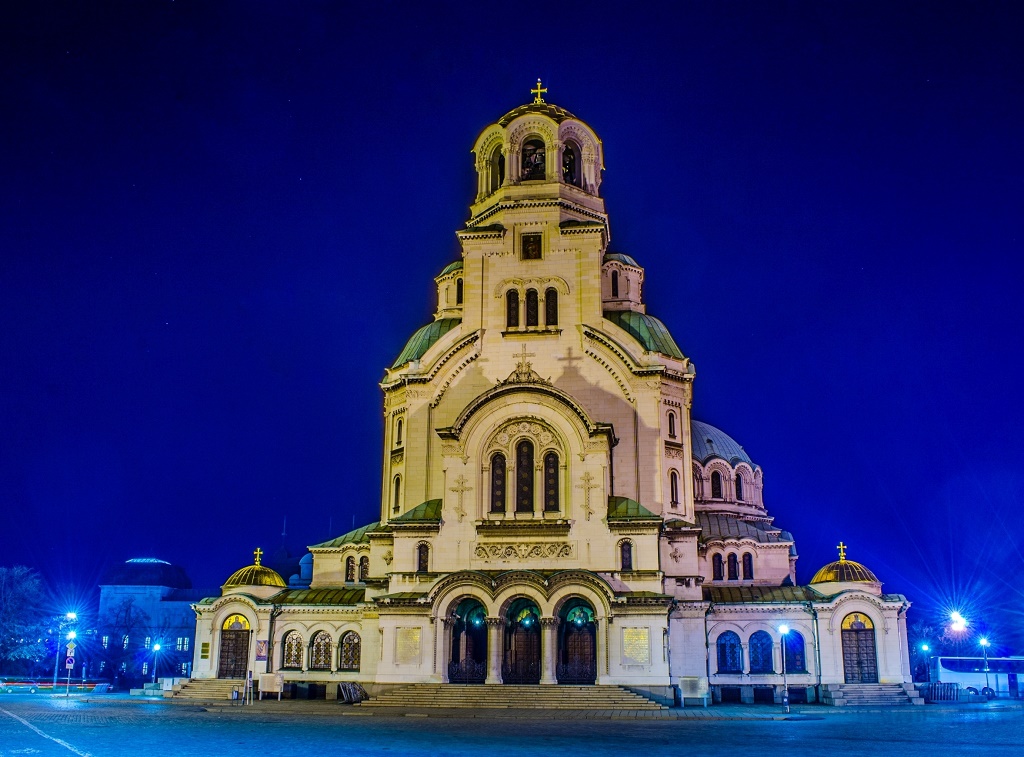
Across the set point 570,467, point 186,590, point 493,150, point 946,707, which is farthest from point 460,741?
point 186,590

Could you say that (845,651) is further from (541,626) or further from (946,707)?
(541,626)

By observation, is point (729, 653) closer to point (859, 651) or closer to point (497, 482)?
point (859, 651)

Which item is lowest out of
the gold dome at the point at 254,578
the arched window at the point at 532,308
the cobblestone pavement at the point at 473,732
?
the cobblestone pavement at the point at 473,732

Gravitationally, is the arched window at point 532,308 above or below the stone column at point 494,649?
above

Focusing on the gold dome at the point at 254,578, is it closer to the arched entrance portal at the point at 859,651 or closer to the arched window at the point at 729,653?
the arched window at the point at 729,653

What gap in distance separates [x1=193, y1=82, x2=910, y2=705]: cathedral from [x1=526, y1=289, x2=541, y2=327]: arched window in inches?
4.0

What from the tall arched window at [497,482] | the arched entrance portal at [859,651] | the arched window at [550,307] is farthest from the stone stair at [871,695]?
the arched window at [550,307]

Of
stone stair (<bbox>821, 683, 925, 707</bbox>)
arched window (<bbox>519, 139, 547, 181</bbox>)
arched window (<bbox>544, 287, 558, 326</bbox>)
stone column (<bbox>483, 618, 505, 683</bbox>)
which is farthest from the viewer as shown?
arched window (<bbox>519, 139, 547, 181</bbox>)

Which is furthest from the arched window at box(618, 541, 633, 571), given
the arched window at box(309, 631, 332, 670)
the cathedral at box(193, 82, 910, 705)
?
the arched window at box(309, 631, 332, 670)

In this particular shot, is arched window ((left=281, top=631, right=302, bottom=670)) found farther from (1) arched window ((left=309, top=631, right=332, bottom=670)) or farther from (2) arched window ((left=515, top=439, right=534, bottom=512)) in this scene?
(2) arched window ((left=515, top=439, right=534, bottom=512))

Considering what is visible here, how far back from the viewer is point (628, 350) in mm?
44812

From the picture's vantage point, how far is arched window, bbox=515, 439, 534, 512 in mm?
41938

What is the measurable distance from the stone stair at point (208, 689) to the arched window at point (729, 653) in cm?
1992

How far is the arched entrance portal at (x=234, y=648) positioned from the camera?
45219 millimetres
